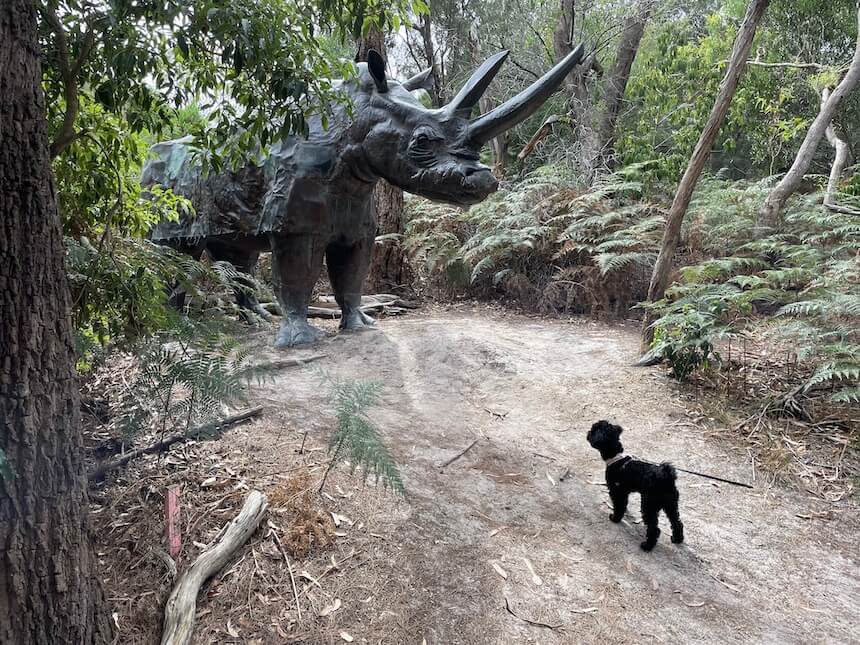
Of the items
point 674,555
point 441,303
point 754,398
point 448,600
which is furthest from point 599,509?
point 441,303

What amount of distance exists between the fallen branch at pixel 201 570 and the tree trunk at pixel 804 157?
6860mm

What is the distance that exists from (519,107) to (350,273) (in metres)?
2.52

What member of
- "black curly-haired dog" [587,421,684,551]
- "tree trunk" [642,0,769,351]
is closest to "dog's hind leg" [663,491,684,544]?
"black curly-haired dog" [587,421,684,551]

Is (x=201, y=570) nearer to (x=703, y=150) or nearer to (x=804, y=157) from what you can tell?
(x=703, y=150)

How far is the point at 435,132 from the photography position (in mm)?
4352

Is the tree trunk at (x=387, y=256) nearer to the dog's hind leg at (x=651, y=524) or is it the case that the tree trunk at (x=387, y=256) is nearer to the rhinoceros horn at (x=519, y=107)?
the rhinoceros horn at (x=519, y=107)

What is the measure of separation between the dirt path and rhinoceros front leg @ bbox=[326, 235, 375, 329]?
1.16 metres

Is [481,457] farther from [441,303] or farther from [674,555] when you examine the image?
[441,303]

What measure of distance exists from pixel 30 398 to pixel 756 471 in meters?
3.91

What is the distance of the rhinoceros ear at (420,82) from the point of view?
5.18 meters

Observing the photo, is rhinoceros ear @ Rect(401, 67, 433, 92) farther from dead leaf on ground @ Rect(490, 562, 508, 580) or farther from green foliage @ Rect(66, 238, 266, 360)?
dead leaf on ground @ Rect(490, 562, 508, 580)

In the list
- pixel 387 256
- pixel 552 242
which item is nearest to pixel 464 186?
pixel 552 242

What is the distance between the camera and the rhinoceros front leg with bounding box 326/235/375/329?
5.67 metres

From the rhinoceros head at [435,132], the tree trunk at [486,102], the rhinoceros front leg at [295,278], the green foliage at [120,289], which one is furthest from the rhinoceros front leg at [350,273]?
the tree trunk at [486,102]
